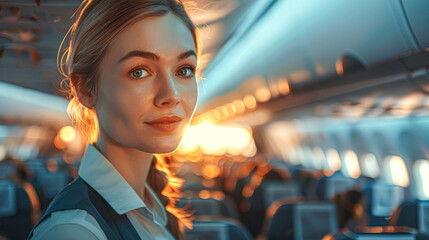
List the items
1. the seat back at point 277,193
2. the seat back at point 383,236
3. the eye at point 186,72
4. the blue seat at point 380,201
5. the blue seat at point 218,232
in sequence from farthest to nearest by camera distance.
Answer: the seat back at point 277,193
the blue seat at point 380,201
the blue seat at point 218,232
the seat back at point 383,236
the eye at point 186,72

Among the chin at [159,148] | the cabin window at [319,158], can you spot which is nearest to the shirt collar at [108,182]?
the chin at [159,148]

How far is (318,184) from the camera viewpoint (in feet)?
24.2

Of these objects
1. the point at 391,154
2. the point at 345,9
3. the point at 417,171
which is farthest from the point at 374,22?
the point at 391,154

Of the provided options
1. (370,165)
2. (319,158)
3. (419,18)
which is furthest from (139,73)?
(319,158)

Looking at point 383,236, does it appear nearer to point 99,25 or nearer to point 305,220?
point 305,220

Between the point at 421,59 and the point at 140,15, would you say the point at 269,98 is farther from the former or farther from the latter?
the point at 140,15

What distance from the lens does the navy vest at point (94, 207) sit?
994mm

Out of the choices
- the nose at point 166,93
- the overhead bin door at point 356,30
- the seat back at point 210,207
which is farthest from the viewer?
the seat back at point 210,207

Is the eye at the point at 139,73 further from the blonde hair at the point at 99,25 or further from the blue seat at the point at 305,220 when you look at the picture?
the blue seat at the point at 305,220

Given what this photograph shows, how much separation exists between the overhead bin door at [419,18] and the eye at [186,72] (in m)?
1.89

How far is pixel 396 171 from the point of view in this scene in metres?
8.66

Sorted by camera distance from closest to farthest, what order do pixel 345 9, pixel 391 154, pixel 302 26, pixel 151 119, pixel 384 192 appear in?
pixel 151 119, pixel 345 9, pixel 302 26, pixel 384 192, pixel 391 154

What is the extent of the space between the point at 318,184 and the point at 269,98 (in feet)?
7.15

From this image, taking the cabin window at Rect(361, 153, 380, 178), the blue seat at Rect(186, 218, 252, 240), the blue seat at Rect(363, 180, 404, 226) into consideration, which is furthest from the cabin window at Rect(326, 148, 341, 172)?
the blue seat at Rect(186, 218, 252, 240)
